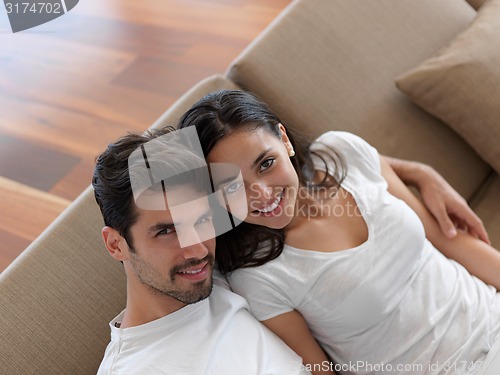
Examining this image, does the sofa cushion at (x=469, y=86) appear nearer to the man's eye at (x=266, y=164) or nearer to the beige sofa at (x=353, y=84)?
the beige sofa at (x=353, y=84)

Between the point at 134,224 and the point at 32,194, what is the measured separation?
1197mm

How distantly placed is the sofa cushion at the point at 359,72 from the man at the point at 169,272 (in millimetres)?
535

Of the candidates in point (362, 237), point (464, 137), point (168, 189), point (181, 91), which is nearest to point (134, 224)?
point (168, 189)

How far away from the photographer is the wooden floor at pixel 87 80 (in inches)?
84.4

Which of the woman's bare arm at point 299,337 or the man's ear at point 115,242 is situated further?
the woman's bare arm at point 299,337

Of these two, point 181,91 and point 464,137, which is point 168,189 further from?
point 181,91

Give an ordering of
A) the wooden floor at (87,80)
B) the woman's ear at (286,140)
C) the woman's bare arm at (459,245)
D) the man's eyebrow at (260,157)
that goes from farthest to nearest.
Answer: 1. the wooden floor at (87,80)
2. the woman's bare arm at (459,245)
3. the woman's ear at (286,140)
4. the man's eyebrow at (260,157)

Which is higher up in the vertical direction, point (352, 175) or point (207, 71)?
point (352, 175)

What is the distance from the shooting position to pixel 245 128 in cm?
115

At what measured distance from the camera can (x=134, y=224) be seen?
3.46ft

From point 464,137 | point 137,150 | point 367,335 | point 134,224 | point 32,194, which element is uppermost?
point 137,150

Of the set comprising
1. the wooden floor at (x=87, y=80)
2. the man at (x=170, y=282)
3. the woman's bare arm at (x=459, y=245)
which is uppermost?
the man at (x=170, y=282)

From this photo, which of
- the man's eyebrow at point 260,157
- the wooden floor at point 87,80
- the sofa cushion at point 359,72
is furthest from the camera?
the wooden floor at point 87,80

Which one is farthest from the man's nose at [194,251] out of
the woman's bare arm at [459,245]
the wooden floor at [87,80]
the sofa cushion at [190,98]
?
the wooden floor at [87,80]
